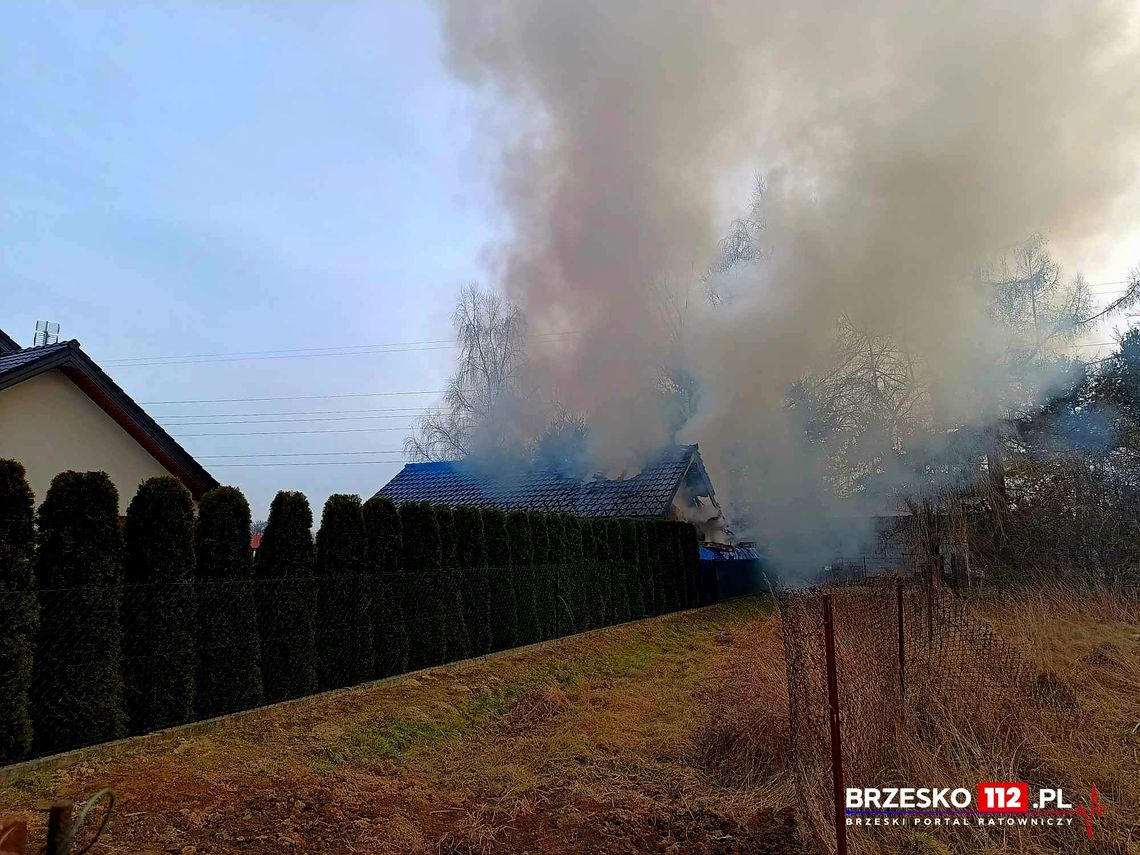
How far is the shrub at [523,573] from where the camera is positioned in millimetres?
14430

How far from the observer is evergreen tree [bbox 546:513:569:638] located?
1555 centimetres

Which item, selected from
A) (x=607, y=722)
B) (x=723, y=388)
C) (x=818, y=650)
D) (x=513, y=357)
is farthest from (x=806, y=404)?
(x=818, y=650)

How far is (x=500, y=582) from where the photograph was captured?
13922mm

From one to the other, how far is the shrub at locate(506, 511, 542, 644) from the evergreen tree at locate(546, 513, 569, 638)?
2.18ft

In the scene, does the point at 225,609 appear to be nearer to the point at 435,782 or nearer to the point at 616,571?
the point at 435,782

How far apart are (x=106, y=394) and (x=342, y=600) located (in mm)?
7152

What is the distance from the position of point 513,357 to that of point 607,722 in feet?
62.7

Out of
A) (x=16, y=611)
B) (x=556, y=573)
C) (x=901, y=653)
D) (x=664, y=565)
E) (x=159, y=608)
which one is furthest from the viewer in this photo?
(x=664, y=565)

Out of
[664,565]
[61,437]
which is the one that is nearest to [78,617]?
[61,437]

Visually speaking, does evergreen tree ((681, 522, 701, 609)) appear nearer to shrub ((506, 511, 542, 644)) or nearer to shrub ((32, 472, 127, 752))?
shrub ((506, 511, 542, 644))

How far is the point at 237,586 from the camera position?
8.88m

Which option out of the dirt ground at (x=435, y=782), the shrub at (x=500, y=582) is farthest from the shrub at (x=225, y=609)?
the shrub at (x=500, y=582)

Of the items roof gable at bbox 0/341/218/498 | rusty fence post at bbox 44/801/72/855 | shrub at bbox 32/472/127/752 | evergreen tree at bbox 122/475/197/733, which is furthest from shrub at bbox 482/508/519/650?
rusty fence post at bbox 44/801/72/855

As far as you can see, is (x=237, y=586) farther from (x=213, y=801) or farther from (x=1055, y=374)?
(x=1055, y=374)
